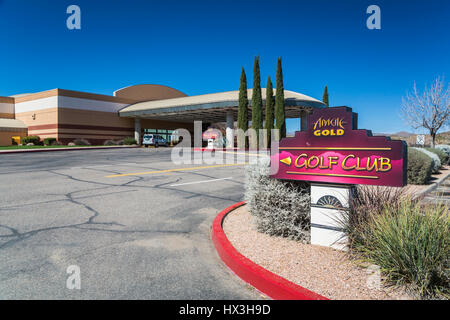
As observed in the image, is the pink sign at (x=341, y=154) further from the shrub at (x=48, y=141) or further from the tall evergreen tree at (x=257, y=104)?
the shrub at (x=48, y=141)

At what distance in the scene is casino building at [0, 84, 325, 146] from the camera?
34.7 meters

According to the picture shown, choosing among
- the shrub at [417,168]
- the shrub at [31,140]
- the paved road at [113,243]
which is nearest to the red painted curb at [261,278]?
the paved road at [113,243]

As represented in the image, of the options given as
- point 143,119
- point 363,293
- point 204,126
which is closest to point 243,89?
point 143,119

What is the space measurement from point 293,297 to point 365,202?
1.98m

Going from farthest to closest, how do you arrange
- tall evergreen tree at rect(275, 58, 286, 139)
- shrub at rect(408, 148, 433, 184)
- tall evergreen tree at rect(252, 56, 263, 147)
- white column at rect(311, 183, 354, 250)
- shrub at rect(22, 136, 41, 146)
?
shrub at rect(22, 136, 41, 146) → tall evergreen tree at rect(252, 56, 263, 147) → tall evergreen tree at rect(275, 58, 286, 139) → shrub at rect(408, 148, 433, 184) → white column at rect(311, 183, 354, 250)

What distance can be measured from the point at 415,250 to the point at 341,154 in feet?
4.52

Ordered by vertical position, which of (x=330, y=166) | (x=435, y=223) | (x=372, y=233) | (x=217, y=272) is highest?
(x=330, y=166)

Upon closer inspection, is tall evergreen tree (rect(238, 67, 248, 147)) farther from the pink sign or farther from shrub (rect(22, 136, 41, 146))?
the pink sign

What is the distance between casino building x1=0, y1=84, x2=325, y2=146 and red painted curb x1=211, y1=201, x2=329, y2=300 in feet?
94.8

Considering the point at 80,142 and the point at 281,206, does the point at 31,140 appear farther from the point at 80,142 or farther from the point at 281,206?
the point at 281,206

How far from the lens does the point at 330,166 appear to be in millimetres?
3785

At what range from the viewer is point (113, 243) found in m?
4.21

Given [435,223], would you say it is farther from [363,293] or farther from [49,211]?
[49,211]

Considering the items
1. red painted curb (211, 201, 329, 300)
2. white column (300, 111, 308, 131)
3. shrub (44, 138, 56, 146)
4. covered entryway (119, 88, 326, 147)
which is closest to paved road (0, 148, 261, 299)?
red painted curb (211, 201, 329, 300)
